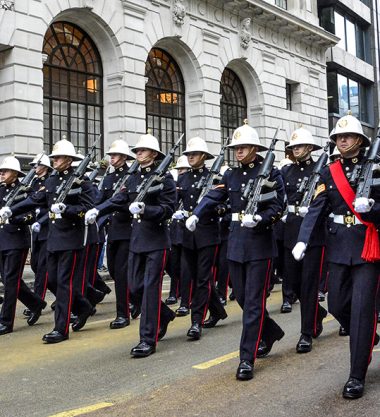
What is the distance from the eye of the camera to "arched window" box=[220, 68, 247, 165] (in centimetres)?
2412

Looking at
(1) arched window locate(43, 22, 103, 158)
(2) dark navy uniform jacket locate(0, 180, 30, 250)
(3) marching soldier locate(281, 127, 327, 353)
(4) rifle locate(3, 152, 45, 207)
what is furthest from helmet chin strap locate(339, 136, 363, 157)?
(1) arched window locate(43, 22, 103, 158)

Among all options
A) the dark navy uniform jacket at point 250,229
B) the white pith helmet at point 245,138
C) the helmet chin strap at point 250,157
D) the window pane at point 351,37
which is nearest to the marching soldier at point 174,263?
the dark navy uniform jacket at point 250,229

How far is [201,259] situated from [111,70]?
13160mm

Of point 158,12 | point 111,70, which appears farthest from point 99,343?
point 158,12

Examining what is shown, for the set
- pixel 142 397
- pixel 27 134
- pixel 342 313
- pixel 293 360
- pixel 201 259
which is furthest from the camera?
pixel 27 134

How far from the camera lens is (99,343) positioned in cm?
674

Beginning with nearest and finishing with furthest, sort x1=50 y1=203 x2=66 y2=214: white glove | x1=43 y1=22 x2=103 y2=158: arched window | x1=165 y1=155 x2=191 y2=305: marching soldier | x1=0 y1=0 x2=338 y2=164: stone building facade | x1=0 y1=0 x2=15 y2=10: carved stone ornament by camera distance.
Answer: x1=50 y1=203 x2=66 y2=214: white glove < x1=165 y1=155 x2=191 y2=305: marching soldier < x1=0 y1=0 x2=15 y2=10: carved stone ornament < x1=0 y1=0 x2=338 y2=164: stone building facade < x1=43 y1=22 x2=103 y2=158: arched window

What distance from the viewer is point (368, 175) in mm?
4777

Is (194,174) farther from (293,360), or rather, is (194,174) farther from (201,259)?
(293,360)

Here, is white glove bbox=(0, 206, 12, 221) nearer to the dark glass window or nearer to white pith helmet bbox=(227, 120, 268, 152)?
white pith helmet bbox=(227, 120, 268, 152)

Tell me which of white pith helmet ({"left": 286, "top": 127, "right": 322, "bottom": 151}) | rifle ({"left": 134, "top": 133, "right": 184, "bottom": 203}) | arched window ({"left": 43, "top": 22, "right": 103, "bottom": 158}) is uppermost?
arched window ({"left": 43, "top": 22, "right": 103, "bottom": 158})

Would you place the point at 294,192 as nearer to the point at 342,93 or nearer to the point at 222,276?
the point at 222,276

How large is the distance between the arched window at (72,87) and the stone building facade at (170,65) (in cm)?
5

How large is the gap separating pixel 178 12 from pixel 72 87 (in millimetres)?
4699
